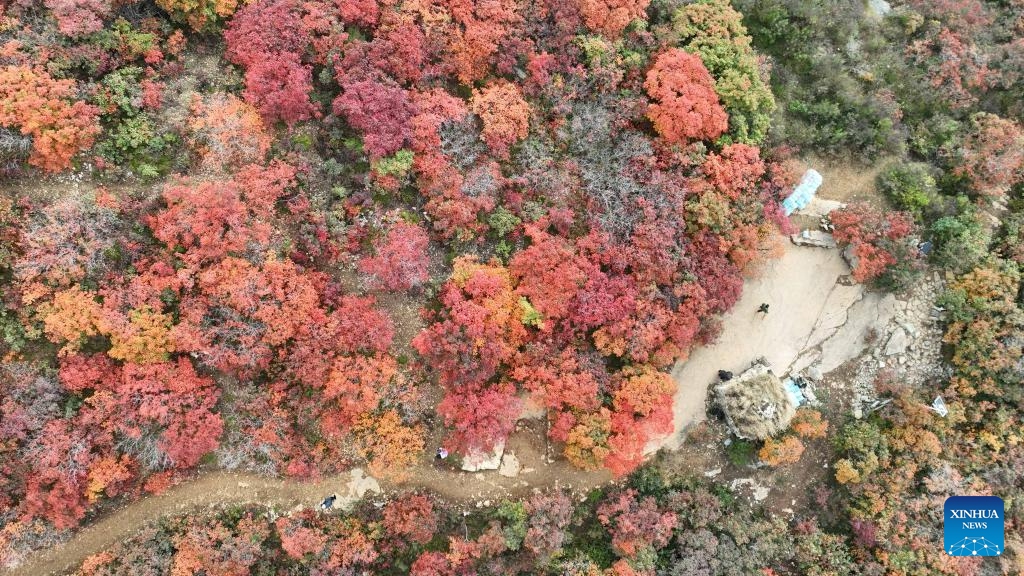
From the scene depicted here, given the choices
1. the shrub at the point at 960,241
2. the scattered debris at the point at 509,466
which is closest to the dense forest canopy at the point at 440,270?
the shrub at the point at 960,241

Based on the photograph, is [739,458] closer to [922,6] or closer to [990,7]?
[922,6]

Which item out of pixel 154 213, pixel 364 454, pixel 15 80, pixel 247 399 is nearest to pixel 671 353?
pixel 364 454

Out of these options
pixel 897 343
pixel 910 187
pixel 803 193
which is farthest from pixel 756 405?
pixel 910 187

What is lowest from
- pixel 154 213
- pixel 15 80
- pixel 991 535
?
pixel 991 535

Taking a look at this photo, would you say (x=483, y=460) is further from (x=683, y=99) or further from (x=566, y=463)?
(x=683, y=99)

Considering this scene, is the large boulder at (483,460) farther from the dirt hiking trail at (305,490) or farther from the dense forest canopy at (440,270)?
the dense forest canopy at (440,270)

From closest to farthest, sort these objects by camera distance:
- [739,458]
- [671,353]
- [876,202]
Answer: [671,353], [739,458], [876,202]
